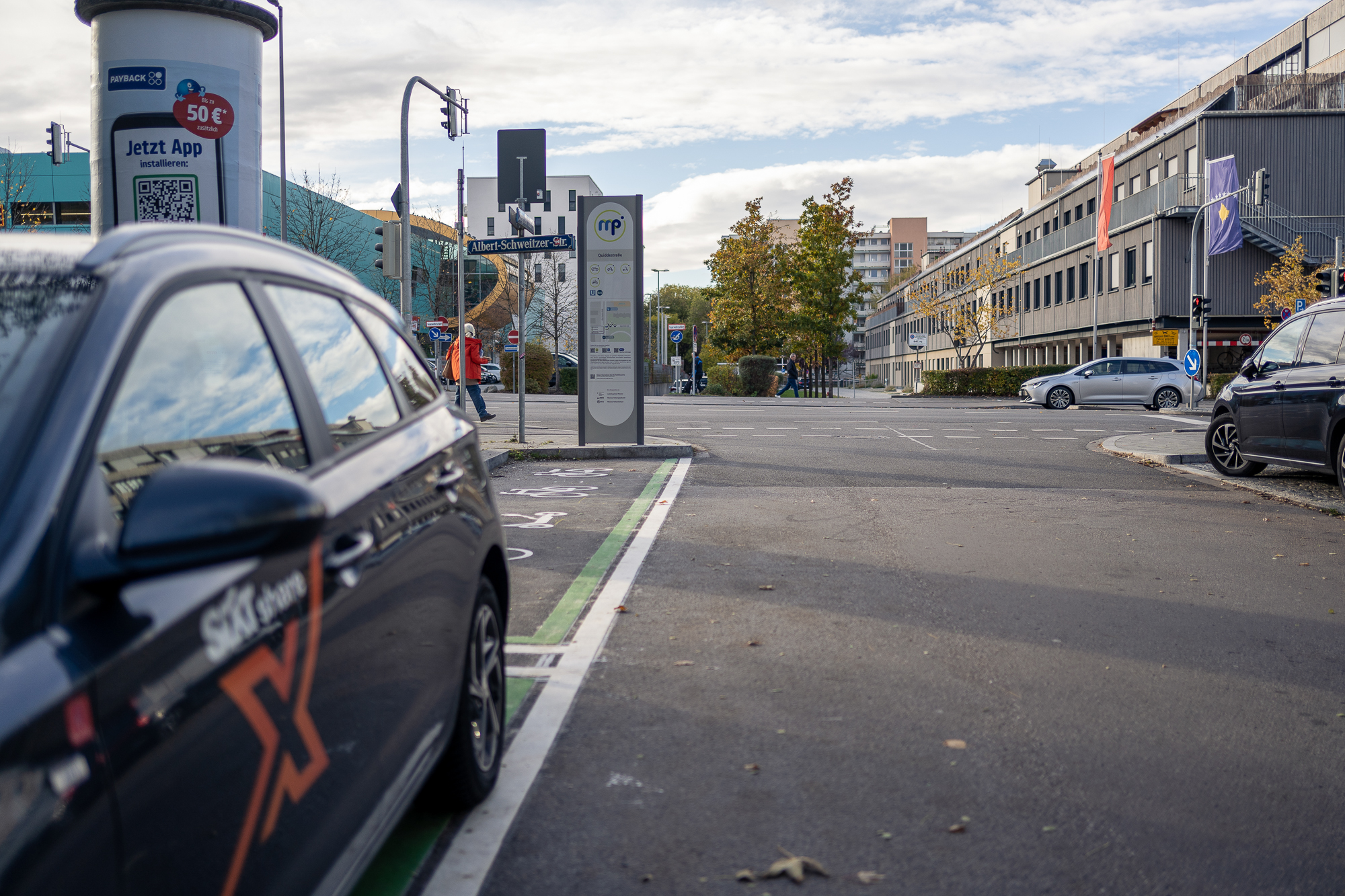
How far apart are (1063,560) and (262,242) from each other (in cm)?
641

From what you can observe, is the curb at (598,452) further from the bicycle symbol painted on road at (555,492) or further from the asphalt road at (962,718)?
the asphalt road at (962,718)

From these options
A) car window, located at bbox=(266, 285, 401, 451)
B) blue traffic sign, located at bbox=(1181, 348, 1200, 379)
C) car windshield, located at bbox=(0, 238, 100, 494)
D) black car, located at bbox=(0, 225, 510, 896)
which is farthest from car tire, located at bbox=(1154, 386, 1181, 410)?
car windshield, located at bbox=(0, 238, 100, 494)

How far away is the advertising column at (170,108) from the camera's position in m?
10.5

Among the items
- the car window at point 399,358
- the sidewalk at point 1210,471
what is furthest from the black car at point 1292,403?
the car window at point 399,358

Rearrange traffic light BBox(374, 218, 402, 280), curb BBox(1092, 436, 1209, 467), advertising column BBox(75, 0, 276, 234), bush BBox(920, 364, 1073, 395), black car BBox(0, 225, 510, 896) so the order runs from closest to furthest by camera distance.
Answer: black car BBox(0, 225, 510, 896)
advertising column BBox(75, 0, 276, 234)
curb BBox(1092, 436, 1209, 467)
traffic light BBox(374, 218, 402, 280)
bush BBox(920, 364, 1073, 395)

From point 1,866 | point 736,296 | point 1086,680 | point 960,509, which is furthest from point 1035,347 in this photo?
point 1,866

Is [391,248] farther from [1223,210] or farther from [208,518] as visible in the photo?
[1223,210]

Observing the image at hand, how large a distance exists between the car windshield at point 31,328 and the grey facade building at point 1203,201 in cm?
4044

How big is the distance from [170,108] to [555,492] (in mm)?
4900

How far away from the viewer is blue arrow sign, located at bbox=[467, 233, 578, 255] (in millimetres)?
14891

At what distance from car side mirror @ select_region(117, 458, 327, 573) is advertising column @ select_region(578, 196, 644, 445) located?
48.0ft

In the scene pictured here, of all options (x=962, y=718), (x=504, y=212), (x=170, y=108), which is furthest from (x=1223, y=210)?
(x=504, y=212)

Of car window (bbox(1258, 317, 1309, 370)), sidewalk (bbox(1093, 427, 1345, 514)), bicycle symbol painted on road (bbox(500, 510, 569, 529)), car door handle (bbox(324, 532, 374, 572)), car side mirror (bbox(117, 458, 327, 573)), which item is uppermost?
car window (bbox(1258, 317, 1309, 370))

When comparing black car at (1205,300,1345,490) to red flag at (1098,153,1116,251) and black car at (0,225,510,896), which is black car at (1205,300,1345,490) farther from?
red flag at (1098,153,1116,251)
